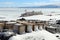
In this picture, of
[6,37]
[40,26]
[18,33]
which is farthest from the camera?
[40,26]

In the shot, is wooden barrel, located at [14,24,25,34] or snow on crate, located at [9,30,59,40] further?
wooden barrel, located at [14,24,25,34]

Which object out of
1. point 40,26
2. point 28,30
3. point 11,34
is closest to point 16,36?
point 11,34

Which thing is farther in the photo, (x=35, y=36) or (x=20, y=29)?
(x=20, y=29)

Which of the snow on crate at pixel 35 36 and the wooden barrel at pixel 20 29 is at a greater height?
the wooden barrel at pixel 20 29

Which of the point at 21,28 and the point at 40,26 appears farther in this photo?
the point at 40,26

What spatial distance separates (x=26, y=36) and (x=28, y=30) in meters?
1.22

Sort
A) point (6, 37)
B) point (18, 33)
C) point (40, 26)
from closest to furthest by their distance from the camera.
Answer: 1. point (6, 37)
2. point (18, 33)
3. point (40, 26)

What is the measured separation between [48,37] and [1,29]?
126 inches

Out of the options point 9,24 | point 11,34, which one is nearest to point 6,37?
point 11,34

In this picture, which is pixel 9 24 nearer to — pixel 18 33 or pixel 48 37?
pixel 18 33

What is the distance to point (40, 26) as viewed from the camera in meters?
14.8

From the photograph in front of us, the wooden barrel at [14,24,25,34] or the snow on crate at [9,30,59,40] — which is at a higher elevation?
the wooden barrel at [14,24,25,34]

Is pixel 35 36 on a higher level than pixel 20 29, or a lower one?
lower

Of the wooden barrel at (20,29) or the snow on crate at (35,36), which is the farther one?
the wooden barrel at (20,29)
